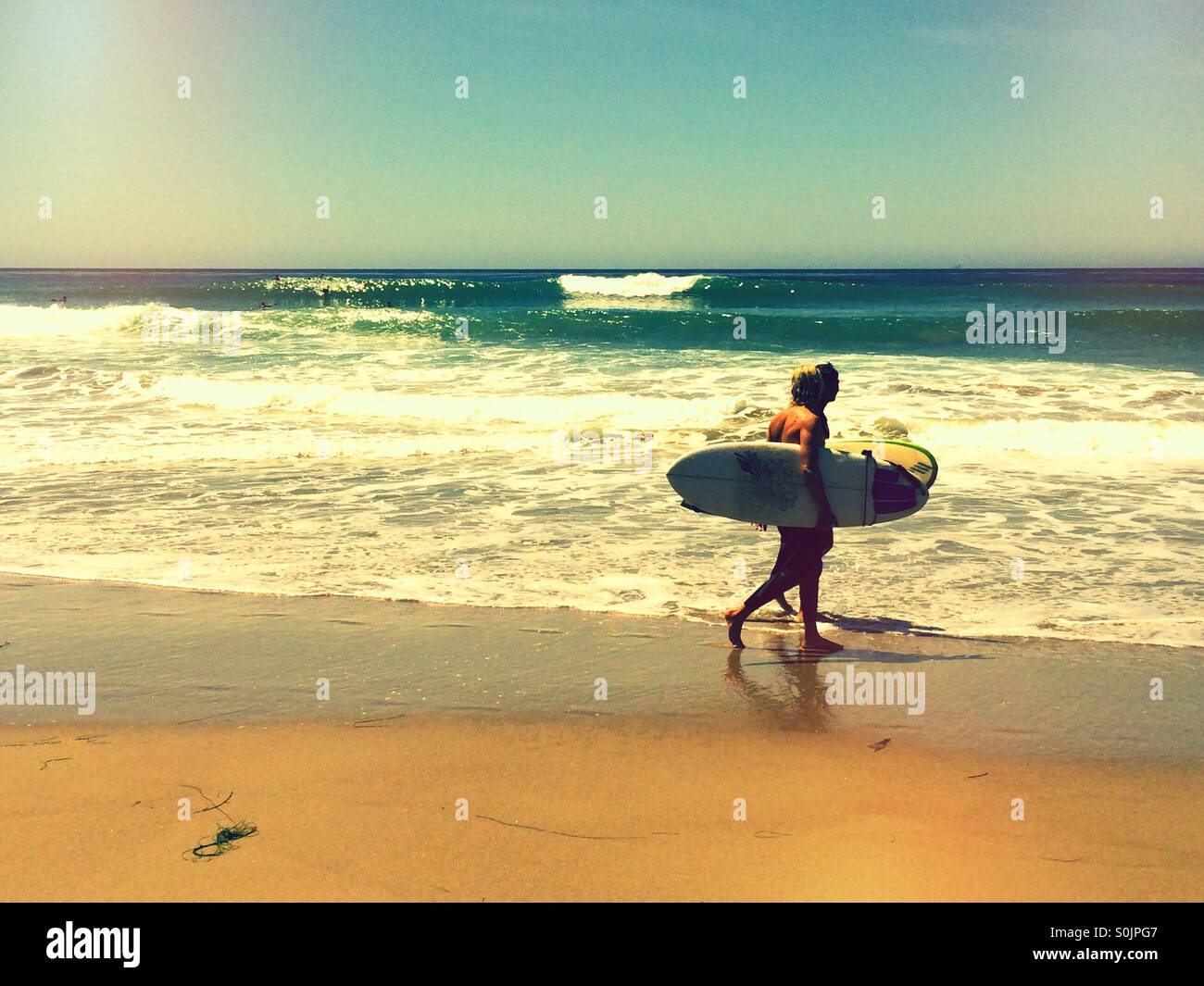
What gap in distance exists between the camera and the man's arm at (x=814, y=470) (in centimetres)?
512

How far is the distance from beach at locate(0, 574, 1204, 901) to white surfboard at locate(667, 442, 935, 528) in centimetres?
66

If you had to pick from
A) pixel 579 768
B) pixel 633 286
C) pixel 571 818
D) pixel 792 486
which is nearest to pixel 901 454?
pixel 792 486

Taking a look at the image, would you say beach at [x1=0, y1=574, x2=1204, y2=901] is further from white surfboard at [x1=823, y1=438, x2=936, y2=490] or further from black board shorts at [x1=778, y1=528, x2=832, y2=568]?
white surfboard at [x1=823, y1=438, x2=936, y2=490]

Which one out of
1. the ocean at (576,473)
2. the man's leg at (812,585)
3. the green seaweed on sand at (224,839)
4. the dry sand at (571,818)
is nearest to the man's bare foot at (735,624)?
the man's leg at (812,585)

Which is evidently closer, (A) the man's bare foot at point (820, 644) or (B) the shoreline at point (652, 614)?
(A) the man's bare foot at point (820, 644)

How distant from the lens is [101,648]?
5.11 m

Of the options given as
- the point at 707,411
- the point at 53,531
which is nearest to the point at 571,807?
the point at 53,531

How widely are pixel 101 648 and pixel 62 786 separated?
1687 millimetres

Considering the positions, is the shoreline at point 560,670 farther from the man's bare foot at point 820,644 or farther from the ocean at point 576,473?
the ocean at point 576,473

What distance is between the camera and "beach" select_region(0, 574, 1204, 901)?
2.96 m

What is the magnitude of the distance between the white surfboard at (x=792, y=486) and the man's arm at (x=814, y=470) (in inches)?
1.4

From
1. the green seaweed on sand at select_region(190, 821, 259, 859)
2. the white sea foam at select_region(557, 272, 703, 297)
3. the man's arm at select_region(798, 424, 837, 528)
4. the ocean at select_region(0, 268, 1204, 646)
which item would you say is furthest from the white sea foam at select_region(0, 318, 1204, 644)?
the white sea foam at select_region(557, 272, 703, 297)

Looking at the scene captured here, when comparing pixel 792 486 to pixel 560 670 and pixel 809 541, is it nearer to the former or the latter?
pixel 809 541

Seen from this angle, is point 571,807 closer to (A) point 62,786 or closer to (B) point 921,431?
(A) point 62,786
